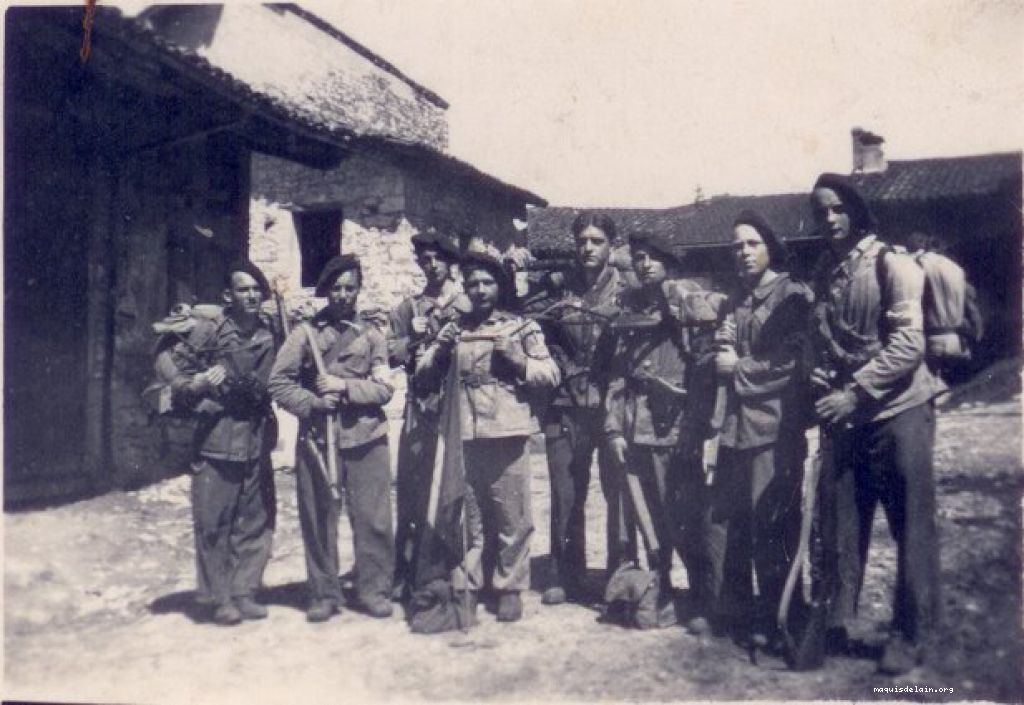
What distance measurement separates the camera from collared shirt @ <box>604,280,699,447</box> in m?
4.32

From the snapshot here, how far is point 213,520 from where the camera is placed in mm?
4281

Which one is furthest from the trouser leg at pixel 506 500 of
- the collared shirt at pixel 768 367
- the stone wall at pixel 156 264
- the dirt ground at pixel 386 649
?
the stone wall at pixel 156 264

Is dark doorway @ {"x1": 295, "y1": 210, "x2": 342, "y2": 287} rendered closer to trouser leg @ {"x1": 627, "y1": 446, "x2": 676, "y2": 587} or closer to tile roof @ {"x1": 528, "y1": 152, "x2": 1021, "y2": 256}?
tile roof @ {"x1": 528, "y1": 152, "x2": 1021, "y2": 256}

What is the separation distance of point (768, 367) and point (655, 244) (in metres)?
1.09

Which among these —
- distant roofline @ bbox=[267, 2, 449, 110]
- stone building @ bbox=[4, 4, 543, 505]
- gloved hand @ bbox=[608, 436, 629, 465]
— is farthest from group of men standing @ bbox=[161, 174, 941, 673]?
distant roofline @ bbox=[267, 2, 449, 110]

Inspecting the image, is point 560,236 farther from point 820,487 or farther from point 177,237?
point 820,487

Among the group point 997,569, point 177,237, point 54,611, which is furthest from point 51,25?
point 997,569

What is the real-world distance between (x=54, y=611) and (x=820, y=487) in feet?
14.1

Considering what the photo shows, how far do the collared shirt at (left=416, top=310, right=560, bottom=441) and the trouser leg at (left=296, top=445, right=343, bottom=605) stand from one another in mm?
918

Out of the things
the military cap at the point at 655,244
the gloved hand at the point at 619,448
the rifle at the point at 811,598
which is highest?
the military cap at the point at 655,244

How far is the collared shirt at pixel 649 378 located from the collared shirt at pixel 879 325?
855 mm

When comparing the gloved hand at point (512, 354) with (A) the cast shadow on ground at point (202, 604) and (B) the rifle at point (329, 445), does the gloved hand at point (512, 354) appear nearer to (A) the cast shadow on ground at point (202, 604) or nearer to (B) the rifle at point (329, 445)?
(B) the rifle at point (329, 445)

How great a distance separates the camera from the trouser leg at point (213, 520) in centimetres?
428

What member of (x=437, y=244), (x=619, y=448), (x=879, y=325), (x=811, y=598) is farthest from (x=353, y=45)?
(x=811, y=598)
